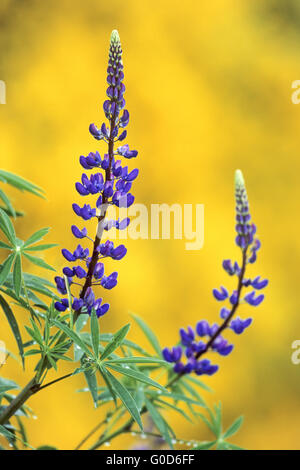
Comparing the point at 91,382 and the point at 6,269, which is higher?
the point at 6,269

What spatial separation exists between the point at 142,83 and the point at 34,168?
49 cm

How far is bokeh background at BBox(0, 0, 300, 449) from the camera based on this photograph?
219 cm

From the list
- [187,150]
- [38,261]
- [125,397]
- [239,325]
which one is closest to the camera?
[125,397]

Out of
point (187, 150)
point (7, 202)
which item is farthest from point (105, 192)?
point (187, 150)

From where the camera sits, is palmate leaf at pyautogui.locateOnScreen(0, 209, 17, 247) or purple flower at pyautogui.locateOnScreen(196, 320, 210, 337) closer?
palmate leaf at pyautogui.locateOnScreen(0, 209, 17, 247)

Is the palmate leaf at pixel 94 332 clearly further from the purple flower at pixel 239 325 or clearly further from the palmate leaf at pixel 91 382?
the purple flower at pixel 239 325

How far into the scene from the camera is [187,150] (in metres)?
2.36

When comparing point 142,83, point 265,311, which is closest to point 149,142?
point 142,83

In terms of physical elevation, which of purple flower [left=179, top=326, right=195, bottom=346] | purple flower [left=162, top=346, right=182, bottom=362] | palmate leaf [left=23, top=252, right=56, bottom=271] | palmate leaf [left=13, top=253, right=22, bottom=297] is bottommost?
purple flower [left=162, top=346, right=182, bottom=362]

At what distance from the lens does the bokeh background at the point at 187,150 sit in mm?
2186

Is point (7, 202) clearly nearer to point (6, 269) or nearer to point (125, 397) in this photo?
point (6, 269)

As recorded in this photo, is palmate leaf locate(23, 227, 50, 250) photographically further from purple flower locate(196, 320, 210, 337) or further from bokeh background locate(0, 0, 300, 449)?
bokeh background locate(0, 0, 300, 449)

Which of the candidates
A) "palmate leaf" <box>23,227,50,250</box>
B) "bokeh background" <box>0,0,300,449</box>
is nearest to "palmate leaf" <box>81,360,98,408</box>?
"palmate leaf" <box>23,227,50,250</box>

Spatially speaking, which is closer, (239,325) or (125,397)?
(125,397)
